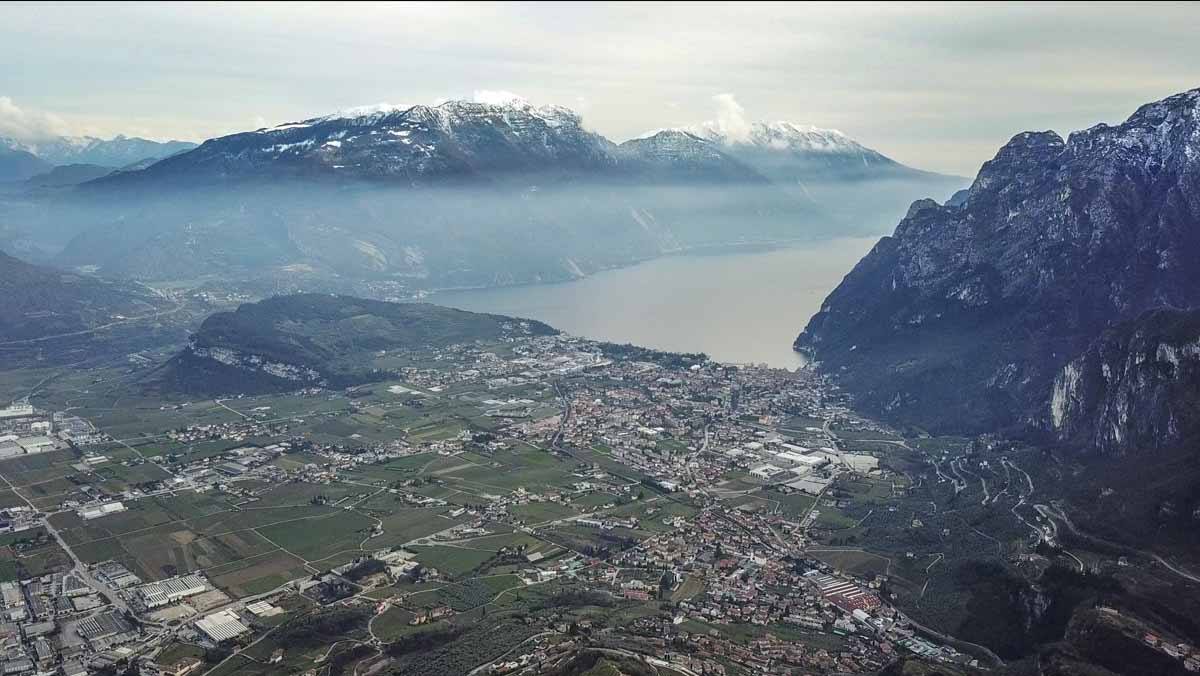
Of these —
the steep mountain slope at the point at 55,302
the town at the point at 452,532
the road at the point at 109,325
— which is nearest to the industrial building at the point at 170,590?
the town at the point at 452,532

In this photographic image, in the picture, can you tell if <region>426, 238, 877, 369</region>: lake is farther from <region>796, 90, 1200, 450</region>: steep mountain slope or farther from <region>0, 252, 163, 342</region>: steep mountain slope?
<region>0, 252, 163, 342</region>: steep mountain slope

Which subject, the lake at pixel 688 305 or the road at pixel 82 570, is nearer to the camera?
the road at pixel 82 570

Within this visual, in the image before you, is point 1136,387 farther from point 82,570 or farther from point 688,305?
point 688,305

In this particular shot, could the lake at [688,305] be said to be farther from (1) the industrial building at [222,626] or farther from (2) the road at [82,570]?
(1) the industrial building at [222,626]

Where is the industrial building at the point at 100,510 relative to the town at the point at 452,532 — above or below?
below

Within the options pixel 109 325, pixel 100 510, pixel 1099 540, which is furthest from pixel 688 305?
pixel 1099 540

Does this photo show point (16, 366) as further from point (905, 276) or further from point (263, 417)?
point (905, 276)

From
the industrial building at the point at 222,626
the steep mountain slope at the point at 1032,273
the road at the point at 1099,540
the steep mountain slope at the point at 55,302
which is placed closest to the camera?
the road at the point at 1099,540
